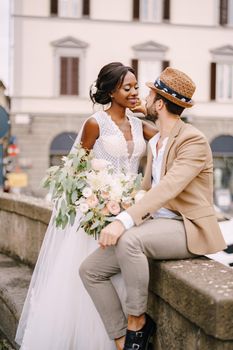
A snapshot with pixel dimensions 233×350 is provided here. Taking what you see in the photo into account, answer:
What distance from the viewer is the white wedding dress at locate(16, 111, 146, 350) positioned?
11.0ft

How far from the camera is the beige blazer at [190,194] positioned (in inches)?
112

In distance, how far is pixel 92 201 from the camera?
3078 mm

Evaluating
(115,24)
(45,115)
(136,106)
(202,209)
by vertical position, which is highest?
(115,24)

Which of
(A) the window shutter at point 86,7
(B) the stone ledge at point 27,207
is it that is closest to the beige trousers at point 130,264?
(B) the stone ledge at point 27,207

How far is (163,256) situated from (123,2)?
75.3ft

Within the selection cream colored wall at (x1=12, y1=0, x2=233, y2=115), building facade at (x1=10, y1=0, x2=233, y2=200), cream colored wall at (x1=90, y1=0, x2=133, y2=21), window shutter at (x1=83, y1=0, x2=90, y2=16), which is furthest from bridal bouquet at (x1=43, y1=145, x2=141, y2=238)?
cream colored wall at (x1=90, y1=0, x2=133, y2=21)

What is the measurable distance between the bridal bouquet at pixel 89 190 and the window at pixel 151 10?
22.2 m

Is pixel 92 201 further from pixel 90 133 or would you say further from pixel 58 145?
pixel 58 145

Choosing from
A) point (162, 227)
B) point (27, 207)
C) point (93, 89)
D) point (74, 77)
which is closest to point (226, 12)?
point (74, 77)

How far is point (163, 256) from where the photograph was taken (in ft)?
9.41

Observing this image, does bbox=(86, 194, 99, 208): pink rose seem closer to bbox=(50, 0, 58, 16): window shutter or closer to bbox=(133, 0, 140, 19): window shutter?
bbox=(50, 0, 58, 16): window shutter

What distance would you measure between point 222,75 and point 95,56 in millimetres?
5429

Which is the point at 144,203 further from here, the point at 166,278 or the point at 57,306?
the point at 57,306

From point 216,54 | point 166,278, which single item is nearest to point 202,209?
point 166,278
